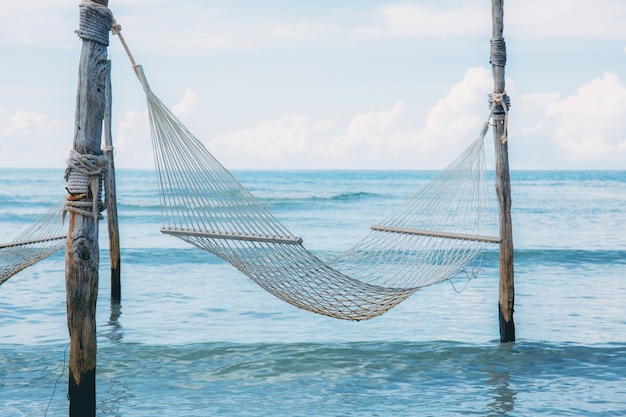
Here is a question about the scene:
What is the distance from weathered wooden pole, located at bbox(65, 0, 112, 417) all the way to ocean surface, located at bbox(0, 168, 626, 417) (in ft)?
5.65

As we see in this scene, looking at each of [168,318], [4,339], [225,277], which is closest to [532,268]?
[225,277]

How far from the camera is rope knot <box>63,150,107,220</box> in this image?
4.16 meters

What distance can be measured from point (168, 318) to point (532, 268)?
7.84 meters

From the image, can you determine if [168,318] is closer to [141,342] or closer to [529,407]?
[141,342]

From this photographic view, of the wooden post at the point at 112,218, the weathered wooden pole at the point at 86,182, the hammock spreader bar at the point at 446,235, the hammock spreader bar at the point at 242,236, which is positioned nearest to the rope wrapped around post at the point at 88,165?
the weathered wooden pole at the point at 86,182

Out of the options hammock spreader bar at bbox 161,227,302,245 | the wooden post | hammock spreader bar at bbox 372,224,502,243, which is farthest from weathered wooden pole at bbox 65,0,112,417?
the wooden post

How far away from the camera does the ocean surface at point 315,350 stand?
590cm

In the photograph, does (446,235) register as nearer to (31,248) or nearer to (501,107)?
(501,107)

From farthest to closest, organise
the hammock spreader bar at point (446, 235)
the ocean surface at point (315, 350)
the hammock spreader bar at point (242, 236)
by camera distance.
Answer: the hammock spreader bar at point (446, 235)
the ocean surface at point (315, 350)
the hammock spreader bar at point (242, 236)

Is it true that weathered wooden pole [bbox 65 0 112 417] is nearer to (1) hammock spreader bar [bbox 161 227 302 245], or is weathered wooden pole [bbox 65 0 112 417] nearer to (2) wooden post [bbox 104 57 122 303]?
(1) hammock spreader bar [bbox 161 227 302 245]

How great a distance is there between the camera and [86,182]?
4.20 metres

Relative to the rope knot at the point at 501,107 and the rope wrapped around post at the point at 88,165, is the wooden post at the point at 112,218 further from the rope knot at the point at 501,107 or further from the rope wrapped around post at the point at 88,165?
the rope knot at the point at 501,107

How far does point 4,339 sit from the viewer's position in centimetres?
791

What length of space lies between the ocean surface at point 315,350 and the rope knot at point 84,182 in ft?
7.15
